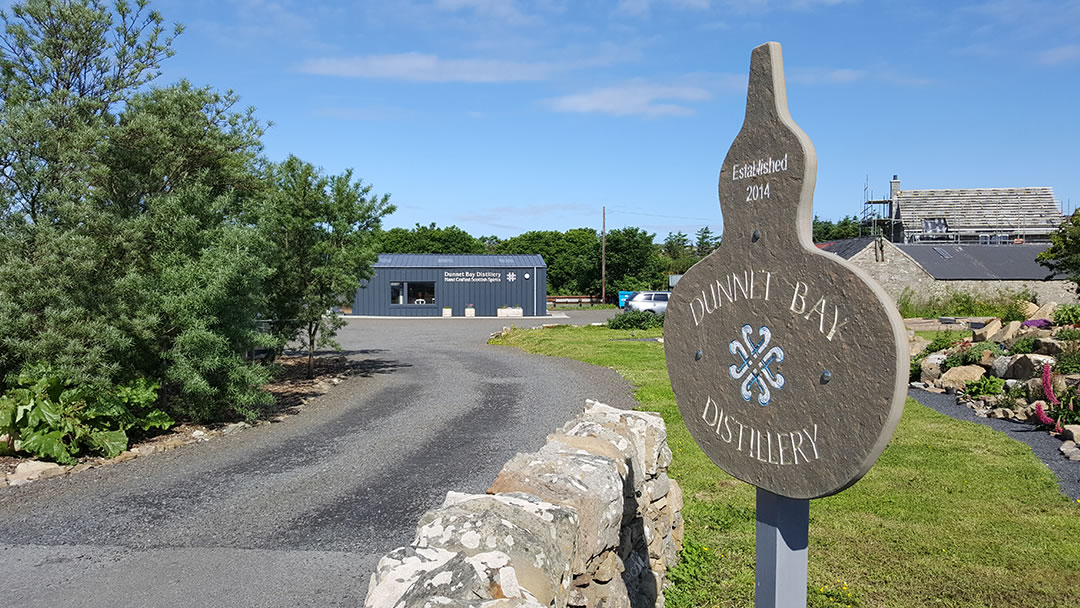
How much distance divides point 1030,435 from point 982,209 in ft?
168

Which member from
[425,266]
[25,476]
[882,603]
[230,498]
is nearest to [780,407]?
[882,603]

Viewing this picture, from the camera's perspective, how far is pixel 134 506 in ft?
26.7

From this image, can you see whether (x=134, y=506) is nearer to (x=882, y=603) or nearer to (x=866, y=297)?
(x=882, y=603)

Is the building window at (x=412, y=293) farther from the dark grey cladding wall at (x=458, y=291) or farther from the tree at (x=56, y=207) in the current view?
the tree at (x=56, y=207)

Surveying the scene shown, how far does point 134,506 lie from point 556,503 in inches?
249

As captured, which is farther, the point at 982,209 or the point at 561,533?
the point at 982,209

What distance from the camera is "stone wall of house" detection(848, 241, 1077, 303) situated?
38.2m

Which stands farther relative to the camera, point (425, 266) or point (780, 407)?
point (425, 266)

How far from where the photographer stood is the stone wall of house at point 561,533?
116 inches

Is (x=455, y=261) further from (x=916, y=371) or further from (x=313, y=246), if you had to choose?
(x=916, y=371)

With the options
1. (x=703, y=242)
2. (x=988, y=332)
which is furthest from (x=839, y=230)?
(x=988, y=332)

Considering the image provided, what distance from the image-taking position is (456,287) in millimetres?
43500

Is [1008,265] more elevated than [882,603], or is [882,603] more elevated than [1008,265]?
[1008,265]

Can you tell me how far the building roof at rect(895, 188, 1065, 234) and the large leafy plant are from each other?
53.2 meters
